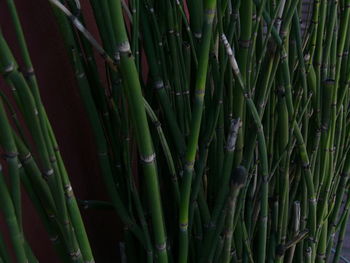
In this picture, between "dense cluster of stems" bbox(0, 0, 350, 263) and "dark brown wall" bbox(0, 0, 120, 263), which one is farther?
"dark brown wall" bbox(0, 0, 120, 263)

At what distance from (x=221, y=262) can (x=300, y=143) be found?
22cm

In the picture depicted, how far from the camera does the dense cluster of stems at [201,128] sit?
18.1 inches

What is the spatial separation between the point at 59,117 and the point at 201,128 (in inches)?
11.4

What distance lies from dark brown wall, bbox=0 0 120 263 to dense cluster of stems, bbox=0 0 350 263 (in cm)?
9

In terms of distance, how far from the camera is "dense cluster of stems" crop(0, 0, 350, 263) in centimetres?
46

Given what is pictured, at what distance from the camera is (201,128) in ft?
2.07

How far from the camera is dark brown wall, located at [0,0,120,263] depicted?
70cm

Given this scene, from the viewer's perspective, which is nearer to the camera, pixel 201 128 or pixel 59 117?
pixel 201 128

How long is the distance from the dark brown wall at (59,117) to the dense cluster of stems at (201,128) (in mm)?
91

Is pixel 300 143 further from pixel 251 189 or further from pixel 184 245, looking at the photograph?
pixel 184 245

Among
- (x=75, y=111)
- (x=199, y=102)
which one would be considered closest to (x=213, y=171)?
(x=199, y=102)

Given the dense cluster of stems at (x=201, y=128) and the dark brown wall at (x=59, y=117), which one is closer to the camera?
the dense cluster of stems at (x=201, y=128)

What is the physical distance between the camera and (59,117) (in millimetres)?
778

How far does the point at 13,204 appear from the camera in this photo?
42 centimetres
